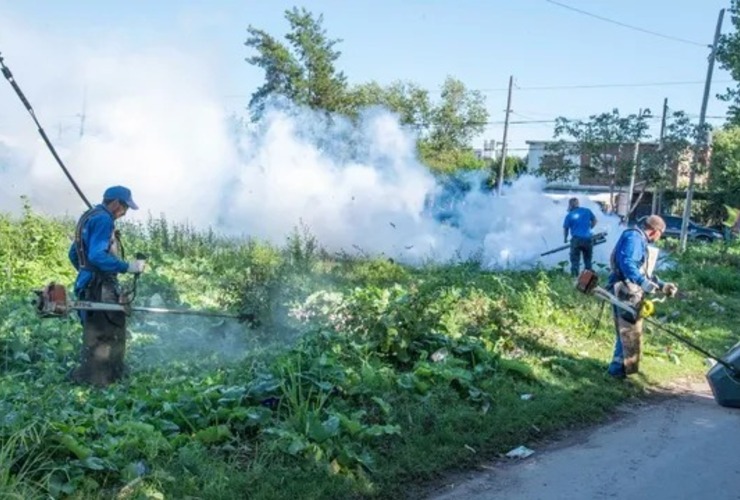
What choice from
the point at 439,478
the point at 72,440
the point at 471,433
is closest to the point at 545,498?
the point at 439,478

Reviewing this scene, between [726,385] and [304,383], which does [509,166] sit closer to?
[304,383]

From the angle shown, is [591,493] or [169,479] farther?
[591,493]

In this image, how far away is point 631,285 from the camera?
29.0 ft

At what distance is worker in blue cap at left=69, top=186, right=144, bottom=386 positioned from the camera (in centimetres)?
746

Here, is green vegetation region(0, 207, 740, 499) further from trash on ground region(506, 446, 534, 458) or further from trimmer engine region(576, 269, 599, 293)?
trimmer engine region(576, 269, 599, 293)

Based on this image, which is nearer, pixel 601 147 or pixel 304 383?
pixel 304 383

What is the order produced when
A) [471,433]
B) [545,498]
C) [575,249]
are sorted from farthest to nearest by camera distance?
1. [575,249]
2. [471,433]
3. [545,498]

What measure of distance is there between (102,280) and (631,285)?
557cm

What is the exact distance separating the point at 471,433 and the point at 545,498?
1.18 m

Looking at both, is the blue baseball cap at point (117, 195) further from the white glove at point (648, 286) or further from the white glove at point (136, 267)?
the white glove at point (648, 286)

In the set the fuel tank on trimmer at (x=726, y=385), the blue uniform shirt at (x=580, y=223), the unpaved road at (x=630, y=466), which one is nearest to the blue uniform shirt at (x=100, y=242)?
the unpaved road at (x=630, y=466)

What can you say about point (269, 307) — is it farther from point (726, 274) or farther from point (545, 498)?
point (726, 274)

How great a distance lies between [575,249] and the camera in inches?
665

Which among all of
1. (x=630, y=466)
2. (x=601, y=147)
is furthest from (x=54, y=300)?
(x=601, y=147)
